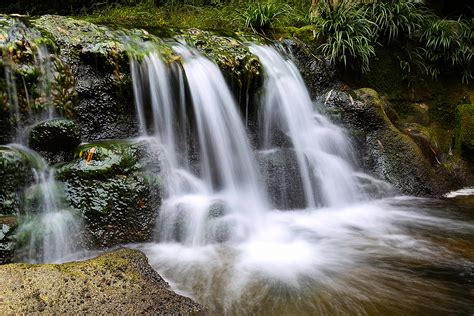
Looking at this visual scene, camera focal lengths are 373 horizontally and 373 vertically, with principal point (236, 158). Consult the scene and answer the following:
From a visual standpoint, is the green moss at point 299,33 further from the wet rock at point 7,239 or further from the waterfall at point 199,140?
the wet rock at point 7,239

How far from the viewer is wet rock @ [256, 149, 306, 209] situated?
Answer: 15.5 ft

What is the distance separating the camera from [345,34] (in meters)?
6.56

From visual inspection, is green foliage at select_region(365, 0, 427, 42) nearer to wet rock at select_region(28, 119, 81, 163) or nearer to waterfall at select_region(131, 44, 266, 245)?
waterfall at select_region(131, 44, 266, 245)

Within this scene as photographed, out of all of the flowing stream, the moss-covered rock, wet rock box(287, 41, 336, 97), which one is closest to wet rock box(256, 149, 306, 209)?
the flowing stream

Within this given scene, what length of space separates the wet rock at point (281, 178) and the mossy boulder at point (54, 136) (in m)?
2.30

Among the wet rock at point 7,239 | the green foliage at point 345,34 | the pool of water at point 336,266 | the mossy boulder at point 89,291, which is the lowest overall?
the pool of water at point 336,266

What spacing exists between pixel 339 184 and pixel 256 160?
123cm

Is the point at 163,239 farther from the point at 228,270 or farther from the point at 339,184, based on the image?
the point at 339,184

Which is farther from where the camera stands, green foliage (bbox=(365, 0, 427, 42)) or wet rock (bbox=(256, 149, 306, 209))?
green foliage (bbox=(365, 0, 427, 42))

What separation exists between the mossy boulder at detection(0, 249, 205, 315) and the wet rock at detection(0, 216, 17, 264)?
0.59m

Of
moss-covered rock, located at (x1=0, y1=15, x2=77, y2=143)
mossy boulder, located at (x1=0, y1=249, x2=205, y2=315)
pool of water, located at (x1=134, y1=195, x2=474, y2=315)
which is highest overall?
moss-covered rock, located at (x1=0, y1=15, x2=77, y2=143)

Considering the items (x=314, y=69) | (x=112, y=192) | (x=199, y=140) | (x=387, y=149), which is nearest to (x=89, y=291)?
(x=112, y=192)

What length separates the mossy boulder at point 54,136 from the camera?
389 cm

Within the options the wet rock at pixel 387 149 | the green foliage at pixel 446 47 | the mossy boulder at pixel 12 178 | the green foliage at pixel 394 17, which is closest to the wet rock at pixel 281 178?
the wet rock at pixel 387 149
